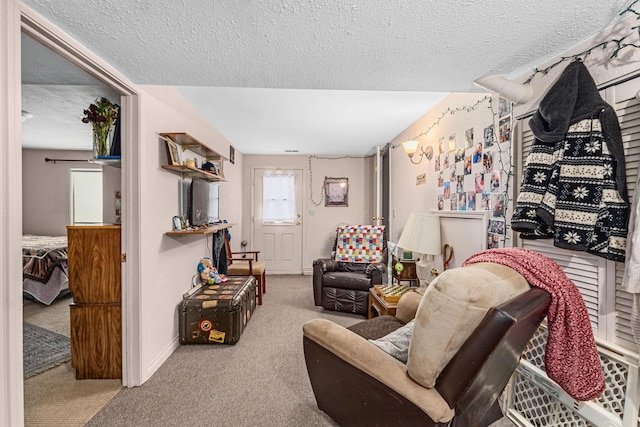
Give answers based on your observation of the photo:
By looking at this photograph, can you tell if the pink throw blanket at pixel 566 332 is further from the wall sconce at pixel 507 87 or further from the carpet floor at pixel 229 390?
the wall sconce at pixel 507 87

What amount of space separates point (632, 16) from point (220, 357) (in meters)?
3.13

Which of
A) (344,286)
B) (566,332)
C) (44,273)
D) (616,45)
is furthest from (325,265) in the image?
(44,273)

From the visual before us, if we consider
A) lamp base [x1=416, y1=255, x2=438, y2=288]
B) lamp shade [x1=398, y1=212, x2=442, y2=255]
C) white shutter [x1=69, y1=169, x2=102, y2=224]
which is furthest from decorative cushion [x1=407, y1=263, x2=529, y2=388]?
white shutter [x1=69, y1=169, x2=102, y2=224]

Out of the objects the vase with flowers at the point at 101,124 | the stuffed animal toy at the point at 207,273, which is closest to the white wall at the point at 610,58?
the vase with flowers at the point at 101,124

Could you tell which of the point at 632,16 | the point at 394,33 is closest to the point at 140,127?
the point at 394,33

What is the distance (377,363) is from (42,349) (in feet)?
9.76

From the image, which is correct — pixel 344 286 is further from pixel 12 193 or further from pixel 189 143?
pixel 12 193

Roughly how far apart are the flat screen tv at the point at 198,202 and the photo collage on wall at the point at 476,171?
2.28 m

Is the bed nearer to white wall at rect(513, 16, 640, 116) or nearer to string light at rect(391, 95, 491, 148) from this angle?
string light at rect(391, 95, 491, 148)

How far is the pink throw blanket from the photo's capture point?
114 centimetres

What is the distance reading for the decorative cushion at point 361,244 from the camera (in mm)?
3990

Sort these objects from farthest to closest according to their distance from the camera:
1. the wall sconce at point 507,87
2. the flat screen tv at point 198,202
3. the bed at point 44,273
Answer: the bed at point 44,273, the flat screen tv at point 198,202, the wall sconce at point 507,87

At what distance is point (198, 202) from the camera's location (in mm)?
2811

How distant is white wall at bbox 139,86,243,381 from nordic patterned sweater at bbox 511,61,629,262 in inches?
91.7
